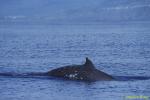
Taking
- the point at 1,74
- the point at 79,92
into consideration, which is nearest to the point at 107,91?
the point at 79,92

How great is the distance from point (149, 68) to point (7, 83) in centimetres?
1060

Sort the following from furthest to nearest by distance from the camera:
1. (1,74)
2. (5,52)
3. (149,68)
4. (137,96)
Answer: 1. (5,52)
2. (149,68)
3. (1,74)
4. (137,96)

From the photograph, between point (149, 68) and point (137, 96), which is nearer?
point (137, 96)

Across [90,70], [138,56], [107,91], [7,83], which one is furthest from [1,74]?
[138,56]

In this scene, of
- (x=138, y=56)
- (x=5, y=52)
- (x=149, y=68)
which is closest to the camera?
(x=149, y=68)

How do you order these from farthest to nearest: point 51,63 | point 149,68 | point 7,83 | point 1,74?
point 51,63, point 149,68, point 1,74, point 7,83

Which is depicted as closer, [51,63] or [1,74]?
[1,74]

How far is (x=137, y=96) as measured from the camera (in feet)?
95.7

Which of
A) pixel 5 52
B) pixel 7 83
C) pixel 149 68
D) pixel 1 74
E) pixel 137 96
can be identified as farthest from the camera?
pixel 5 52

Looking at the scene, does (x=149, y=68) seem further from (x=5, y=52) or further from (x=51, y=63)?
(x=5, y=52)

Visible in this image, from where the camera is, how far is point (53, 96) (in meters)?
29.6

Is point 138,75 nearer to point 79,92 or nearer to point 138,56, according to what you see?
point 79,92

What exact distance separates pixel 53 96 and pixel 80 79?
451 cm

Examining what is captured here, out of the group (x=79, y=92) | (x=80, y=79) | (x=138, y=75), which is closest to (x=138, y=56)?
(x=138, y=75)
